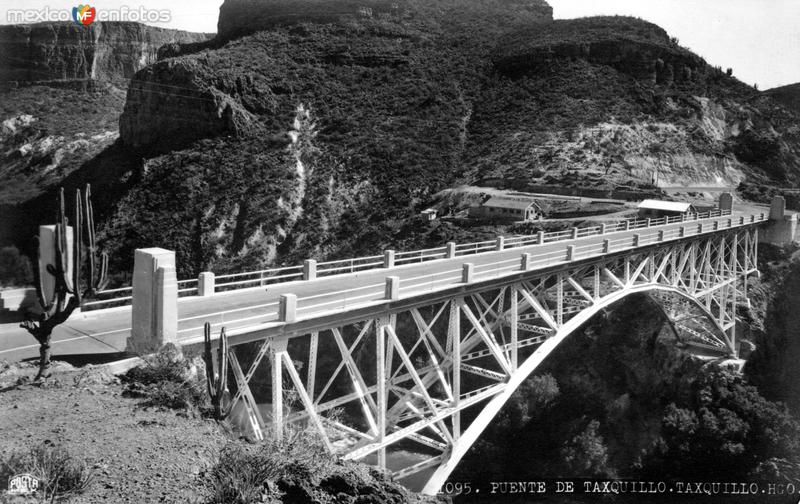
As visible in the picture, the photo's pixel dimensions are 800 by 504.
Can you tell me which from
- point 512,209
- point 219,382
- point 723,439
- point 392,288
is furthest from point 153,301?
point 512,209

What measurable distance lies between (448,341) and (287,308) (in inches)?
244

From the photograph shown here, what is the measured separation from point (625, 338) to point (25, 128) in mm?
82575

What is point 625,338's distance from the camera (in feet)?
107

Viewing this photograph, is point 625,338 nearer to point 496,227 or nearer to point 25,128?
point 496,227

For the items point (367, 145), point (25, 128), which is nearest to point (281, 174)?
point (367, 145)

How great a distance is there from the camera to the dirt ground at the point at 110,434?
5648 mm

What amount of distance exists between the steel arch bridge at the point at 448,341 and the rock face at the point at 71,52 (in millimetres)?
84853

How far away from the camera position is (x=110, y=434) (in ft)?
20.9

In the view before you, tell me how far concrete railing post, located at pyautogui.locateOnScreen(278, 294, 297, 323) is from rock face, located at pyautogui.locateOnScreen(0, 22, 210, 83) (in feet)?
347

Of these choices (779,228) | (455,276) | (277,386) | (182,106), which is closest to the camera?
(277,386)

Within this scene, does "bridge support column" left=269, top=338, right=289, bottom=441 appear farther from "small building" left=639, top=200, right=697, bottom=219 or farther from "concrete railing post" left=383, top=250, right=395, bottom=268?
"small building" left=639, top=200, right=697, bottom=219

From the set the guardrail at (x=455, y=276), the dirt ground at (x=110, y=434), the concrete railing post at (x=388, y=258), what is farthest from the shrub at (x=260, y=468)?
the concrete railing post at (x=388, y=258)

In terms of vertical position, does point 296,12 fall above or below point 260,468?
above

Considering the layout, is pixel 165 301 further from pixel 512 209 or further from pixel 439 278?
pixel 512 209
